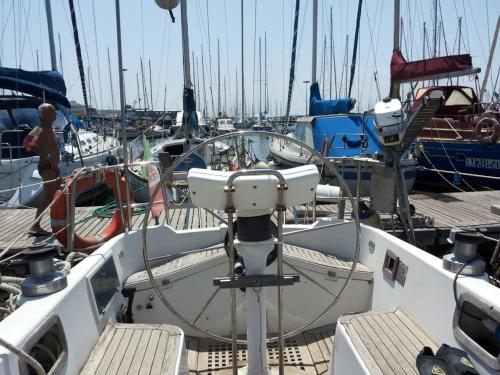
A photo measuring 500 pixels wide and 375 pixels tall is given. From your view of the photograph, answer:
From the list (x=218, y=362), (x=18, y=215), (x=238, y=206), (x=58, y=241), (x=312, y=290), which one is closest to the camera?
(x=238, y=206)

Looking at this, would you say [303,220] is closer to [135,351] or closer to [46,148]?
[135,351]

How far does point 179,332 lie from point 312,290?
1261mm

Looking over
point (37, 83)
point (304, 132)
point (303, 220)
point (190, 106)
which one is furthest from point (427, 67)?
point (37, 83)

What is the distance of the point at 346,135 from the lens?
35.4ft

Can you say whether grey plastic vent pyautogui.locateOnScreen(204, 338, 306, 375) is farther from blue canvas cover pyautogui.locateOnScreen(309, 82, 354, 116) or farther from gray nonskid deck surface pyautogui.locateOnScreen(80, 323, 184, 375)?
blue canvas cover pyautogui.locateOnScreen(309, 82, 354, 116)

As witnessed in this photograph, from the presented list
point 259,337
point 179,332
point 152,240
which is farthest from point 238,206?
point 152,240

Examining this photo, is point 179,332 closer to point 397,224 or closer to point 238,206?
point 238,206

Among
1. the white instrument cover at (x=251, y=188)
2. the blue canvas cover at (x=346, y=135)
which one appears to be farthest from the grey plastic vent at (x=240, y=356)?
the blue canvas cover at (x=346, y=135)

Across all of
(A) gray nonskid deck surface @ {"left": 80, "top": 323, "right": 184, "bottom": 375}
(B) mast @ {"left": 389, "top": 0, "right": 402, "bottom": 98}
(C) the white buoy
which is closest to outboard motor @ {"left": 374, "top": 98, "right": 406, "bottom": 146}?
(C) the white buoy

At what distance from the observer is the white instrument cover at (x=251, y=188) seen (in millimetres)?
1912

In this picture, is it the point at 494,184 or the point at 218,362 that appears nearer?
the point at 218,362

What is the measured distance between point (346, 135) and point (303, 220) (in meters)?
6.43

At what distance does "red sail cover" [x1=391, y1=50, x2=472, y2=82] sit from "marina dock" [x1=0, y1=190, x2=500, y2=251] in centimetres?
358

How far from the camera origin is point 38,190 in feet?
27.7
